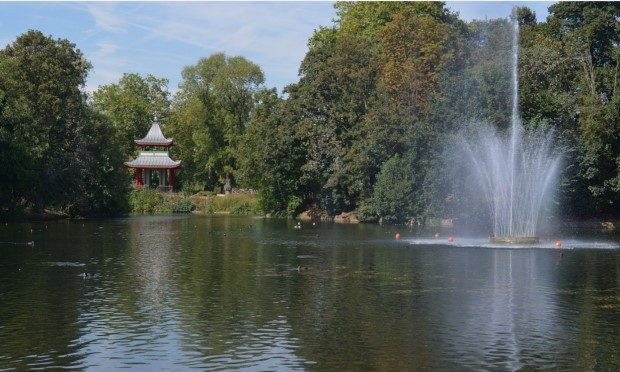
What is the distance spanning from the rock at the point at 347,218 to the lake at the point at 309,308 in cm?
3907

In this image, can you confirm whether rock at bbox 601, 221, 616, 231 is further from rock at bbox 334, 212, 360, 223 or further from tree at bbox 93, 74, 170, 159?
tree at bbox 93, 74, 170, 159

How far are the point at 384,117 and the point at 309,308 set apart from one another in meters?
55.0

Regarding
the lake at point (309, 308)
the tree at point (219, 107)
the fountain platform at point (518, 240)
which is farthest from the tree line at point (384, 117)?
the lake at point (309, 308)

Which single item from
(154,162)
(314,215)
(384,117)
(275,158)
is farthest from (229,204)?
(384,117)

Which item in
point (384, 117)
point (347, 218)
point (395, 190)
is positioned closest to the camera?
point (395, 190)

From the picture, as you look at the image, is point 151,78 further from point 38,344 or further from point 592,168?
point 38,344

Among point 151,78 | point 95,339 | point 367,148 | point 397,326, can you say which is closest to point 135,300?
point 95,339

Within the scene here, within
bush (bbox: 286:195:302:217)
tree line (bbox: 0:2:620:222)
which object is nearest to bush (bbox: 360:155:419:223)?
tree line (bbox: 0:2:620:222)

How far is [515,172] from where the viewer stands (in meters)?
58.7

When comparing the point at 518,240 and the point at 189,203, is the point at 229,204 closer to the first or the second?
the point at 189,203

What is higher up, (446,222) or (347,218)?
(347,218)

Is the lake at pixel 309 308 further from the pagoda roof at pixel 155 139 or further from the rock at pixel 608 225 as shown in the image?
the pagoda roof at pixel 155 139

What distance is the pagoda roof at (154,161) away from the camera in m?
128

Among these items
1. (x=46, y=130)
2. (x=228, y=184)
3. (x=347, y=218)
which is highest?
(x=46, y=130)
